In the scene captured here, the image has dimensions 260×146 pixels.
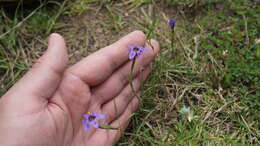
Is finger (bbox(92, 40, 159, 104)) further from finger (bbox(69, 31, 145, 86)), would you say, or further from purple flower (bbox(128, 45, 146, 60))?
purple flower (bbox(128, 45, 146, 60))

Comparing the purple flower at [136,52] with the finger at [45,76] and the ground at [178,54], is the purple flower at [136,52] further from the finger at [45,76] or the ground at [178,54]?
the finger at [45,76]

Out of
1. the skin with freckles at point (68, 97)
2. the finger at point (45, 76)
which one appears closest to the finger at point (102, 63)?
the skin with freckles at point (68, 97)

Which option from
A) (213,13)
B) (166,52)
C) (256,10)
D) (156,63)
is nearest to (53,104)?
(156,63)

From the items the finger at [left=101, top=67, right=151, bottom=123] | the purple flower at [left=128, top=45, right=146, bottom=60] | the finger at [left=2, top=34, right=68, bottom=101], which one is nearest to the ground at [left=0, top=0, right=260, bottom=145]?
the finger at [left=101, top=67, right=151, bottom=123]

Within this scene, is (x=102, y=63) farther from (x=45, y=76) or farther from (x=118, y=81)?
(x=45, y=76)

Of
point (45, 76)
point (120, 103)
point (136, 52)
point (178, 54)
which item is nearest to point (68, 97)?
point (45, 76)
